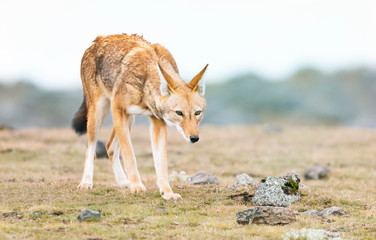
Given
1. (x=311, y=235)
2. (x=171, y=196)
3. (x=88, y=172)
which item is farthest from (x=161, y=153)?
(x=311, y=235)

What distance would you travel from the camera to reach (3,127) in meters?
36.1

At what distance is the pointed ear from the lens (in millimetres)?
12250

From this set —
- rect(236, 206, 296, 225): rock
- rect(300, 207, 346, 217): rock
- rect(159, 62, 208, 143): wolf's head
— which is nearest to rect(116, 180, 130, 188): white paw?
rect(159, 62, 208, 143): wolf's head

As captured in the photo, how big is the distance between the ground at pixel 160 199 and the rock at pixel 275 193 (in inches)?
12.1

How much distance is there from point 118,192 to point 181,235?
453cm

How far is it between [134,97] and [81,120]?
12.4ft

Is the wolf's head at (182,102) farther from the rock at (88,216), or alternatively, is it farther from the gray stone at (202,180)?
the gray stone at (202,180)

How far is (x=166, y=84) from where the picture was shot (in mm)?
12297

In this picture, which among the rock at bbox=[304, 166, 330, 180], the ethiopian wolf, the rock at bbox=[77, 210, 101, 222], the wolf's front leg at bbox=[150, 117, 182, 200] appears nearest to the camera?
the rock at bbox=[77, 210, 101, 222]

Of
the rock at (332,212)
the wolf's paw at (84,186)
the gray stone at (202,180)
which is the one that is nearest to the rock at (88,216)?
the wolf's paw at (84,186)

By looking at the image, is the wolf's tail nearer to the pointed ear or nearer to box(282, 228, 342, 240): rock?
the pointed ear

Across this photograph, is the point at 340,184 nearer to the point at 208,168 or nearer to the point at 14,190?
the point at 208,168

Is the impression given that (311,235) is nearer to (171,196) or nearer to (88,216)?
(171,196)

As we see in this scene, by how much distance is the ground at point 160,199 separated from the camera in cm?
1027
